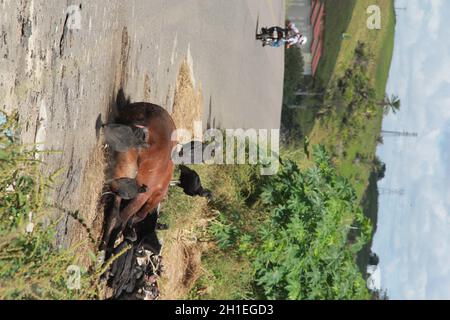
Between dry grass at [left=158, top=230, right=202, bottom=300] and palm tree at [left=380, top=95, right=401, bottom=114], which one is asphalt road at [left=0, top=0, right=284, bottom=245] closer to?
dry grass at [left=158, top=230, right=202, bottom=300]

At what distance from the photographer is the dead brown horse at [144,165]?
5695 mm

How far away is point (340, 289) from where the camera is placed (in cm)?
868

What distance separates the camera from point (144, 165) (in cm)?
589

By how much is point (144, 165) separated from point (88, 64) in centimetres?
111

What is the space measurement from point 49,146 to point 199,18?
4685 mm

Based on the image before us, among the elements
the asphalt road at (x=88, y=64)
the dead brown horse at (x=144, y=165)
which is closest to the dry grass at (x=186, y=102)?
the asphalt road at (x=88, y=64)

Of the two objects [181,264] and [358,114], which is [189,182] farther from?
[358,114]

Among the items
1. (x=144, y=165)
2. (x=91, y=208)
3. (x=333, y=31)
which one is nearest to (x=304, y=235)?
(x=144, y=165)

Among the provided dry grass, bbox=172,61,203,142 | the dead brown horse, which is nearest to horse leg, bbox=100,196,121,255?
the dead brown horse

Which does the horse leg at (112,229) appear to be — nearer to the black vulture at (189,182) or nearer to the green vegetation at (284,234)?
the black vulture at (189,182)

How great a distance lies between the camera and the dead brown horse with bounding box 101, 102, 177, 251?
5.70m

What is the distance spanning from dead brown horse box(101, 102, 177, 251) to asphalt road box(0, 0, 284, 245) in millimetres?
204

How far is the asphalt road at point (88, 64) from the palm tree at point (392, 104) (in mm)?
11073

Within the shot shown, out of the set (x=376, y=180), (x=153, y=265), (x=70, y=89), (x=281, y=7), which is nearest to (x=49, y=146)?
(x=70, y=89)
